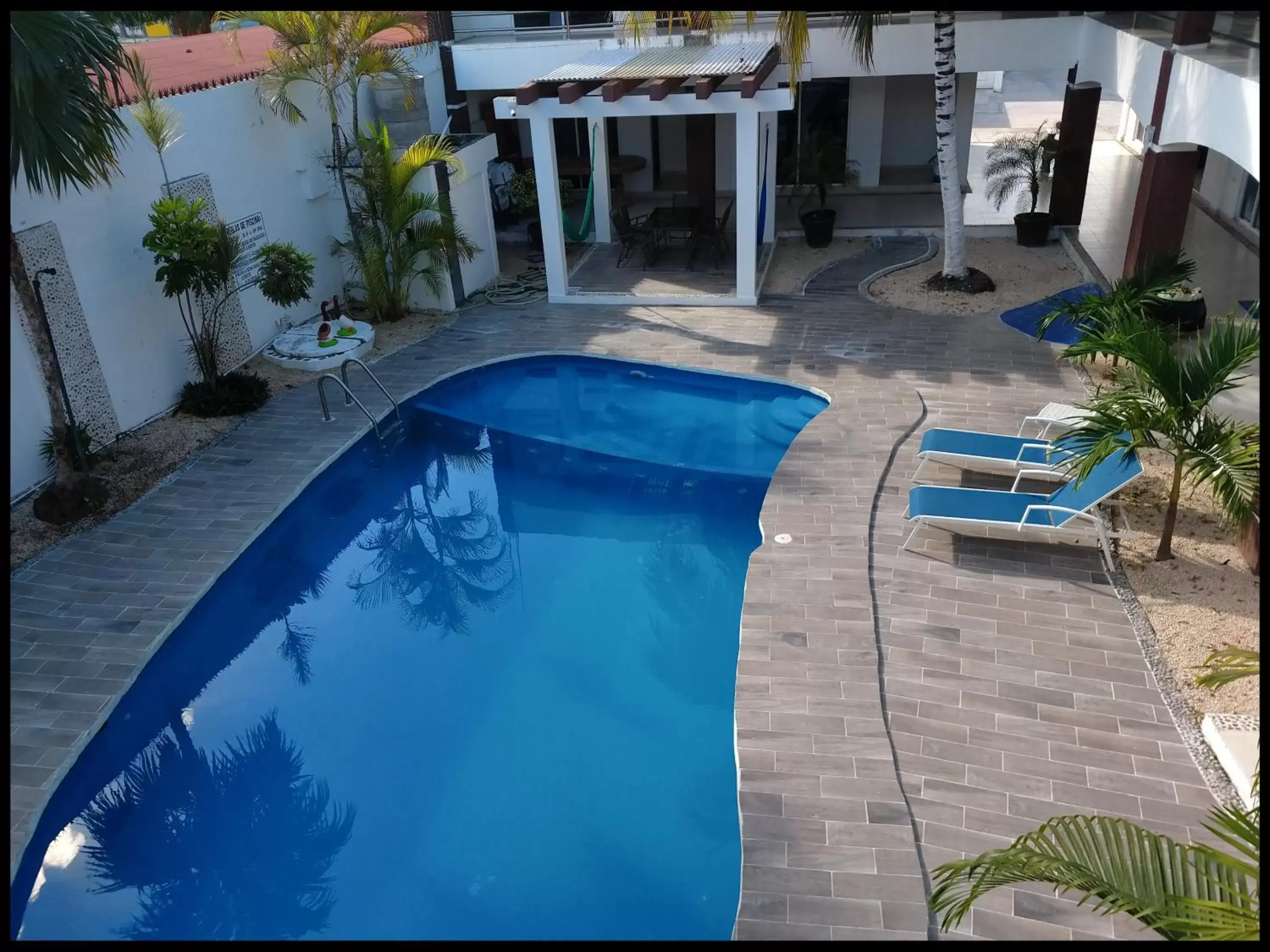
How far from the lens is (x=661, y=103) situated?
13.6 m

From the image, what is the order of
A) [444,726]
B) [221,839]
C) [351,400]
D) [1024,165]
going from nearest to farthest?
[221,839], [444,726], [351,400], [1024,165]

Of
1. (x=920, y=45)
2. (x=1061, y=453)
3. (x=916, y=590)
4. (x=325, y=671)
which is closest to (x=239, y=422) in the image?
(x=325, y=671)

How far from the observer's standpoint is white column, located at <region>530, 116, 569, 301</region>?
14688 mm

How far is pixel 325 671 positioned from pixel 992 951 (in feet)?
24.5

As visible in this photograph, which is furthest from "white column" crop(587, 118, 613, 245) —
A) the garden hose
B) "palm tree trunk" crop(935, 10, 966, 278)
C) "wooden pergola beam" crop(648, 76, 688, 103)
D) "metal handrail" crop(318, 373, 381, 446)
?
"metal handrail" crop(318, 373, 381, 446)

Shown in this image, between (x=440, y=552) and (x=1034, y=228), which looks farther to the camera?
(x=1034, y=228)

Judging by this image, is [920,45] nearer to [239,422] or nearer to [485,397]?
[485,397]

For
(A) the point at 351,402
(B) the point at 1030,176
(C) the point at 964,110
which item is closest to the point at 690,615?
(A) the point at 351,402

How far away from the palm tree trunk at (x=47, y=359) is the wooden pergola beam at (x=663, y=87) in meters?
8.02

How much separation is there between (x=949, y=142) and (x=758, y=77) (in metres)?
3.03

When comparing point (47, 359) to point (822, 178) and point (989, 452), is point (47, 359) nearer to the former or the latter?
point (989, 452)

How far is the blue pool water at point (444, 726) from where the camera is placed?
616cm

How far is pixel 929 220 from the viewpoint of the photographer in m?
18.5

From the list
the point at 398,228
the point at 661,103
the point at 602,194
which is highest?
the point at 661,103
